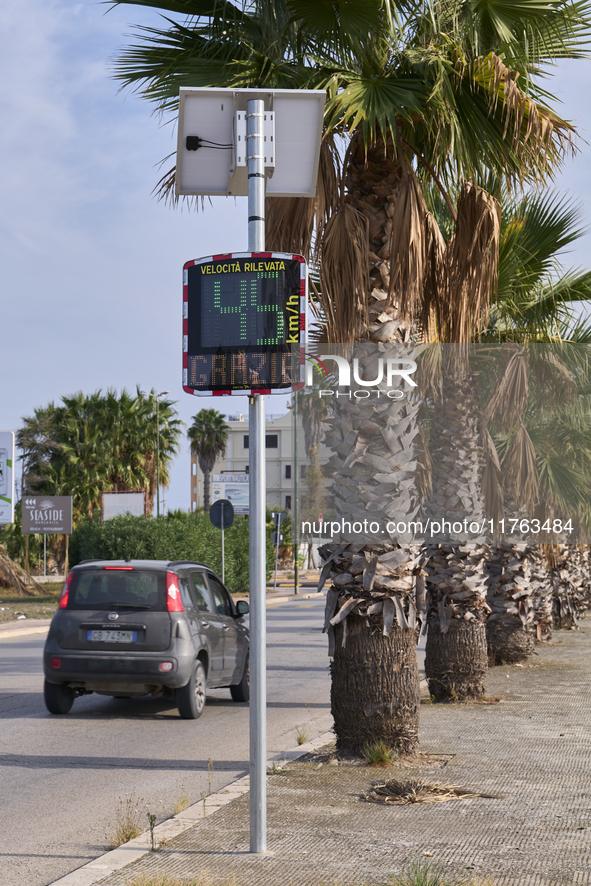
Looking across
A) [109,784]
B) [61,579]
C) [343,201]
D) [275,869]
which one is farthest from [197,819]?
[61,579]

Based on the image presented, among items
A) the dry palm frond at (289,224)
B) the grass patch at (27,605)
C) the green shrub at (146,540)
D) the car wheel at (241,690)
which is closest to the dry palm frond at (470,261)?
the dry palm frond at (289,224)

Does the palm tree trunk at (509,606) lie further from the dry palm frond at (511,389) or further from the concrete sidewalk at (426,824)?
the concrete sidewalk at (426,824)

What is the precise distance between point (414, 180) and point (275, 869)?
5.61 meters

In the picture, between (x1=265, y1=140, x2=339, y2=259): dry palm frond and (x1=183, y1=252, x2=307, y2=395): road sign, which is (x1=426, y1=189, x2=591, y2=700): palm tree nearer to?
(x1=265, y1=140, x2=339, y2=259): dry palm frond

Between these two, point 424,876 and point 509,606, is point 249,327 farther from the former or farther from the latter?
point 509,606

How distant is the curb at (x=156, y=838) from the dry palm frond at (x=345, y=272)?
3.57 meters

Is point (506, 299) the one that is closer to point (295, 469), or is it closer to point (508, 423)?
point (508, 423)

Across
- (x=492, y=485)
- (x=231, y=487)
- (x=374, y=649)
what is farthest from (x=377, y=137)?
(x=231, y=487)

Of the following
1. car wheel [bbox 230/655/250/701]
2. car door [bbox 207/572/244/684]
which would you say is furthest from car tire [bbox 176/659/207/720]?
car wheel [bbox 230/655/250/701]

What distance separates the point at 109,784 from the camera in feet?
24.8

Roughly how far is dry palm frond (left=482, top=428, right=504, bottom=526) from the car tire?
5.05 metres

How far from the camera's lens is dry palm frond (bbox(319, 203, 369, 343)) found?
7984mm

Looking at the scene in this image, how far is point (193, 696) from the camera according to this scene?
34.3 feet

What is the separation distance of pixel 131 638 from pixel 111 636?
0.74 ft
